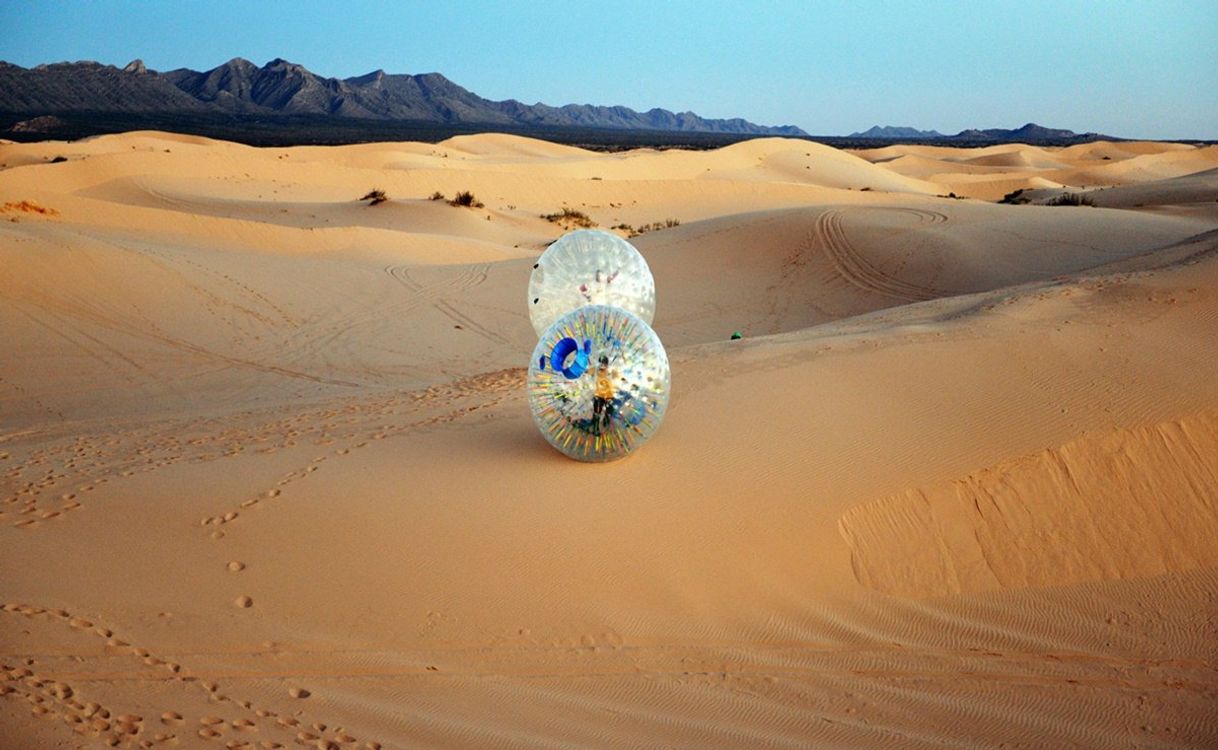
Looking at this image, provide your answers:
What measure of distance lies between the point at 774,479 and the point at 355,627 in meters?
2.93

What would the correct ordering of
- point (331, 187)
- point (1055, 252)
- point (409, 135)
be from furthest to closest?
point (409, 135) < point (331, 187) < point (1055, 252)

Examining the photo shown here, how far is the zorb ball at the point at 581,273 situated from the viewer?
7746mm

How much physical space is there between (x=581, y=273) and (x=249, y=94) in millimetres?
133996

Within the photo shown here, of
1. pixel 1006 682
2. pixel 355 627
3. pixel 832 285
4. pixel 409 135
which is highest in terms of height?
pixel 409 135

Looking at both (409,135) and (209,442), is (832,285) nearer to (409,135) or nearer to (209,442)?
(209,442)

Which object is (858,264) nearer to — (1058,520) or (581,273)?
(581,273)

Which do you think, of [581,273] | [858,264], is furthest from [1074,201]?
[581,273]

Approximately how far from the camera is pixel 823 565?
17.9 feet

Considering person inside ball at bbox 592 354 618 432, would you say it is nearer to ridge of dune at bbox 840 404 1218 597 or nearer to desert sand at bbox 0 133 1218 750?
desert sand at bbox 0 133 1218 750

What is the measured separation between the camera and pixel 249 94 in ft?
411

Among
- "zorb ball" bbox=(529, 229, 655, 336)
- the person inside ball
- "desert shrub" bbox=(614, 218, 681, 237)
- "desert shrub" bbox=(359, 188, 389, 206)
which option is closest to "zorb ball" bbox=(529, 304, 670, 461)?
the person inside ball

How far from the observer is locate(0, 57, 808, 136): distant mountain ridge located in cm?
9125

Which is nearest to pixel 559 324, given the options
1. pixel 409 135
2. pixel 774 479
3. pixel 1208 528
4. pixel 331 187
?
pixel 774 479

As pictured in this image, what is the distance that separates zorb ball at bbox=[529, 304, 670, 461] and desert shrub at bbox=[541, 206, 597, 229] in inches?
890
